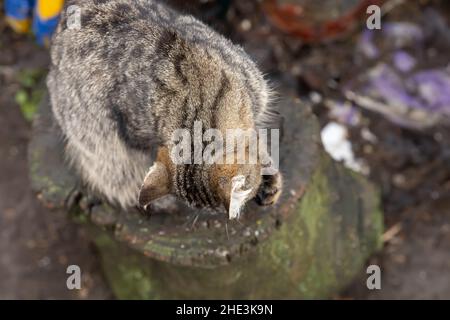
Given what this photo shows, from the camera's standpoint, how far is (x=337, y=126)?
3.95 metres

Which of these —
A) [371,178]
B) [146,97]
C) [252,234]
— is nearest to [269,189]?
[252,234]

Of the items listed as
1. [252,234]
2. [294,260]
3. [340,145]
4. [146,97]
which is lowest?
[294,260]

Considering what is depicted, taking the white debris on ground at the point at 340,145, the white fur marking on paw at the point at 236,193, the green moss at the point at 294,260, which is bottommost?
the green moss at the point at 294,260

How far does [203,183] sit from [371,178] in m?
1.96

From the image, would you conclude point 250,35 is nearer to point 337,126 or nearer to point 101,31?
point 337,126

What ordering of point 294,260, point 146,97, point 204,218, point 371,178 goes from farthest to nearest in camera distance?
point 371,178 < point 294,260 < point 204,218 < point 146,97

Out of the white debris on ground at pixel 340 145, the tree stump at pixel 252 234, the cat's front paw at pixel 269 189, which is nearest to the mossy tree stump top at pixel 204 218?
the tree stump at pixel 252 234

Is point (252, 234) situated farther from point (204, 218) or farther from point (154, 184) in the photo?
point (154, 184)

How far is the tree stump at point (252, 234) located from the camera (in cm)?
255

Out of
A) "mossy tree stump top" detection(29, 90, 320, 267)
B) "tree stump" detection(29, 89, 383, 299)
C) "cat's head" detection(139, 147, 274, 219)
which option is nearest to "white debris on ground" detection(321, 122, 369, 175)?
"tree stump" detection(29, 89, 383, 299)

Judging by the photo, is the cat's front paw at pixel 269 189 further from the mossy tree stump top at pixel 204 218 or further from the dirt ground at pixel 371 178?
the dirt ground at pixel 371 178

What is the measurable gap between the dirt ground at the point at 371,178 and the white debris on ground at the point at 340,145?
0.20 feet

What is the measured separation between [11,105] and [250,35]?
1.85m

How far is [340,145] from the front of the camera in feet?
12.8
